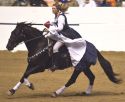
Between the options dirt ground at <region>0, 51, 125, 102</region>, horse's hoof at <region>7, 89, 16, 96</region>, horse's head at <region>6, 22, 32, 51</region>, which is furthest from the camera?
horse's head at <region>6, 22, 32, 51</region>

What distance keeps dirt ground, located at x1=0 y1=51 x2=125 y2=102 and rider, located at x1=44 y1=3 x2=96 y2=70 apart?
786 millimetres

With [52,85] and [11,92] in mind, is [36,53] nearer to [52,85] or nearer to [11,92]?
[11,92]

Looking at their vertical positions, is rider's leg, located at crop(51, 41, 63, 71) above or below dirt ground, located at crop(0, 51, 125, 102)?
above

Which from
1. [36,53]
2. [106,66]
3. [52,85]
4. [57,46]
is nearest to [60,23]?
[57,46]

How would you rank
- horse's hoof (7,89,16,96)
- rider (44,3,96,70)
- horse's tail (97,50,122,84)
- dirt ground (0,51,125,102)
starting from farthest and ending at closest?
horse's tail (97,50,122,84), horse's hoof (7,89,16,96), rider (44,3,96,70), dirt ground (0,51,125,102)

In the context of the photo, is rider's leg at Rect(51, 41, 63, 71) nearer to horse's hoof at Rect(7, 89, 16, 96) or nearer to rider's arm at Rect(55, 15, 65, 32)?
rider's arm at Rect(55, 15, 65, 32)

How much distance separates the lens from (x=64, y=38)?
44.7 feet

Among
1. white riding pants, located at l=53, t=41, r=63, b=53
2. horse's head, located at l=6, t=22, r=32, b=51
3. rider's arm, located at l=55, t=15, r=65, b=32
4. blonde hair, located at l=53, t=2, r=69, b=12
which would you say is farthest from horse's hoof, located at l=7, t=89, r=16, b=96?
blonde hair, located at l=53, t=2, r=69, b=12

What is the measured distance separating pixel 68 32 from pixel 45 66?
855 millimetres

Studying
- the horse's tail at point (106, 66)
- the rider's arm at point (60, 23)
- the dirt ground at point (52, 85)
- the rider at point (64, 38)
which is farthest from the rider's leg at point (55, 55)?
the horse's tail at point (106, 66)

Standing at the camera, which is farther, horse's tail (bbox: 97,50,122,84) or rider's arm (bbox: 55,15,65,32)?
horse's tail (bbox: 97,50,122,84)

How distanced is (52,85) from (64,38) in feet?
7.32

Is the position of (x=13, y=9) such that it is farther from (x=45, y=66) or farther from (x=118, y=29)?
(x=45, y=66)

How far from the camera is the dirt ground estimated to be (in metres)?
13.4
